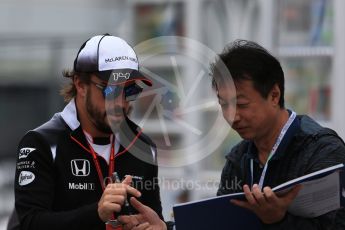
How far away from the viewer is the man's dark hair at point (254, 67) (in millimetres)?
2623

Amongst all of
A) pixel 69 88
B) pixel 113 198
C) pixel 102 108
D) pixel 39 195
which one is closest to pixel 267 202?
pixel 113 198

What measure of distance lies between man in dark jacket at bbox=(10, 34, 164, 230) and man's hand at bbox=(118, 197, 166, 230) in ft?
0.13

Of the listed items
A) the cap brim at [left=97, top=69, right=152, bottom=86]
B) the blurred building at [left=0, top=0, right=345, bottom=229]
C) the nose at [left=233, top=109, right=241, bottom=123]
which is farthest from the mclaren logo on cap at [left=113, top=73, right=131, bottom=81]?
the blurred building at [left=0, top=0, right=345, bottom=229]

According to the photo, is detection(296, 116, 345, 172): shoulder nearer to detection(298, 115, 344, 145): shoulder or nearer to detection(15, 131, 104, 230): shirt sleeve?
detection(298, 115, 344, 145): shoulder

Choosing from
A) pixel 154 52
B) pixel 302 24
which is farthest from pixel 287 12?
pixel 154 52

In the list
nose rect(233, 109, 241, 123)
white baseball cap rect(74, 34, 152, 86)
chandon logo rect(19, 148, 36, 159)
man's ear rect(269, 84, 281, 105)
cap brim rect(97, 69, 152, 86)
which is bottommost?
chandon logo rect(19, 148, 36, 159)

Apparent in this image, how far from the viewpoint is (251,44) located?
107 inches

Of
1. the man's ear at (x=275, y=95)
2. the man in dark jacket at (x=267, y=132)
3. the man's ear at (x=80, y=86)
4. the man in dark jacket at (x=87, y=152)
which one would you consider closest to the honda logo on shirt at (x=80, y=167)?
the man in dark jacket at (x=87, y=152)

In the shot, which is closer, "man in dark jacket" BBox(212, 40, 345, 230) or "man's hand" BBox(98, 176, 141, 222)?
"man's hand" BBox(98, 176, 141, 222)

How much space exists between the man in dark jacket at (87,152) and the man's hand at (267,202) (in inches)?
15.0

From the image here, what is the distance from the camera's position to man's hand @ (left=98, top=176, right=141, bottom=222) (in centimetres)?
235

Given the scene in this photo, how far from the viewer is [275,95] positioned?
8.69 ft

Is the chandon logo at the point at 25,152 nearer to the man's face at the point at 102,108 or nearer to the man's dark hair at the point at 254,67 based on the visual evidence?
the man's face at the point at 102,108

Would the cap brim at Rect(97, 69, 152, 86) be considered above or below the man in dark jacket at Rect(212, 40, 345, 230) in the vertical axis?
above
